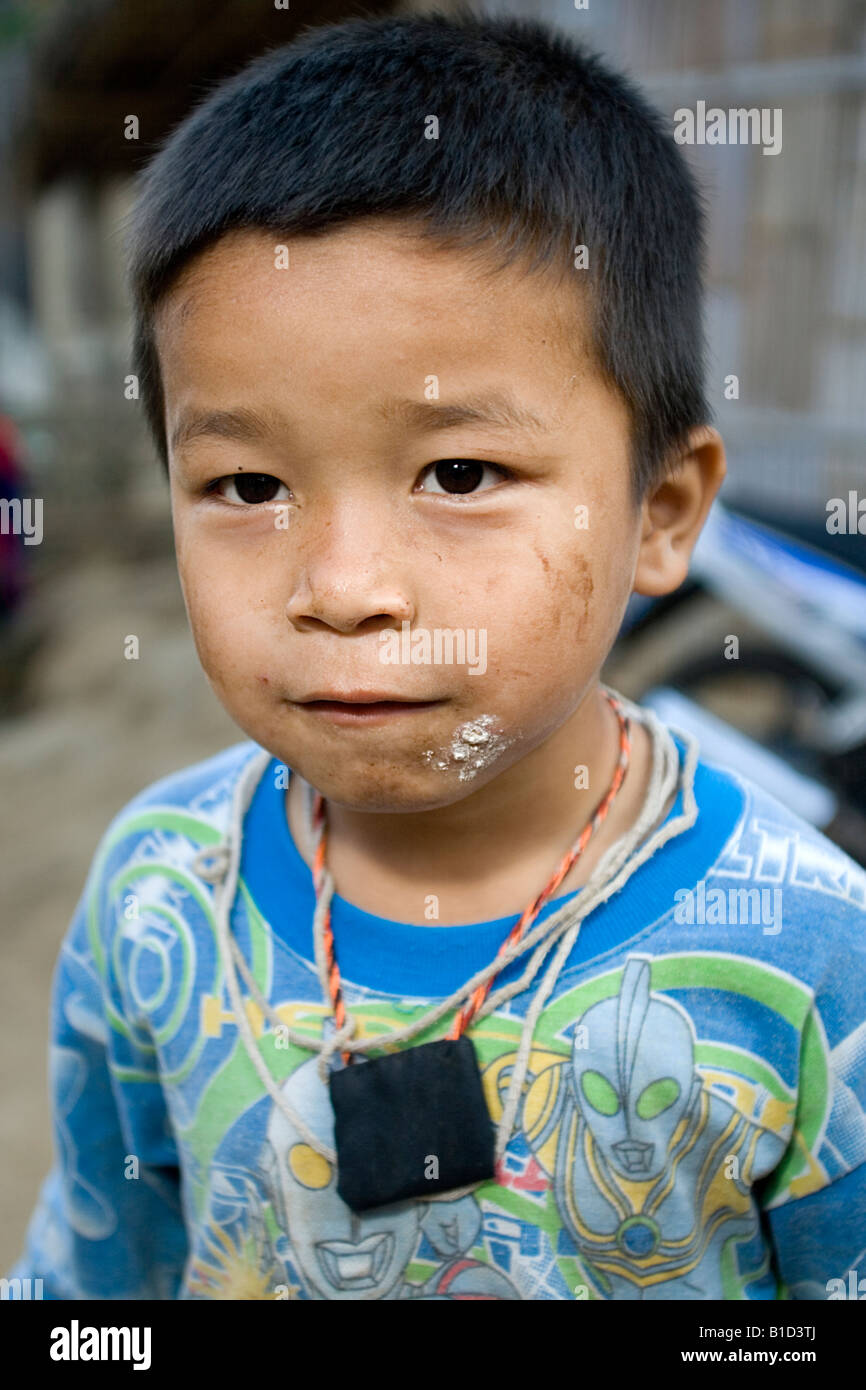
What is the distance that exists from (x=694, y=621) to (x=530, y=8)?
320cm

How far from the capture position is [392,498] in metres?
0.93

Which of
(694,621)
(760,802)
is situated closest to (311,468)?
(760,802)

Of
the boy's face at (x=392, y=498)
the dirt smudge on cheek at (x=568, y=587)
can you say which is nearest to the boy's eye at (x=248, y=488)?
→ the boy's face at (x=392, y=498)

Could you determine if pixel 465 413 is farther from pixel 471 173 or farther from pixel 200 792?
pixel 200 792

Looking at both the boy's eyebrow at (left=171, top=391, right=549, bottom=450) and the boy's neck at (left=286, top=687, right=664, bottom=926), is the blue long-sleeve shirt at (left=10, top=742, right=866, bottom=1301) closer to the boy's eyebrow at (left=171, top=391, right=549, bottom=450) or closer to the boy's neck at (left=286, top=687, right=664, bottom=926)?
the boy's neck at (left=286, top=687, right=664, bottom=926)

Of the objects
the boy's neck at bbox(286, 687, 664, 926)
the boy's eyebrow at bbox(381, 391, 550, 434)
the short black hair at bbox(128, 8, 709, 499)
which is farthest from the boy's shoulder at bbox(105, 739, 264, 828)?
the boy's eyebrow at bbox(381, 391, 550, 434)

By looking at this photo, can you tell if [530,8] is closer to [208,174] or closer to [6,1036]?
[6,1036]

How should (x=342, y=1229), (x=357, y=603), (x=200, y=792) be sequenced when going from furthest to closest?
(x=200, y=792) → (x=342, y=1229) → (x=357, y=603)

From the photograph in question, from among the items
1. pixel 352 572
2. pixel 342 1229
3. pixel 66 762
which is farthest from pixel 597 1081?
pixel 66 762

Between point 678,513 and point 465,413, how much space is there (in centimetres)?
33

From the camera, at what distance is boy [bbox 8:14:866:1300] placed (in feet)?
3.02

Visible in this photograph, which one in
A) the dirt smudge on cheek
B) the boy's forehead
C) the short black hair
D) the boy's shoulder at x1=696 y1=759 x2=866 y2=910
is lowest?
the boy's shoulder at x1=696 y1=759 x2=866 y2=910

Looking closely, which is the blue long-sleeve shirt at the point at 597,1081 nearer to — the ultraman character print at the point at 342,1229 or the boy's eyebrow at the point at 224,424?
the ultraman character print at the point at 342,1229

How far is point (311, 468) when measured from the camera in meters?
0.92
